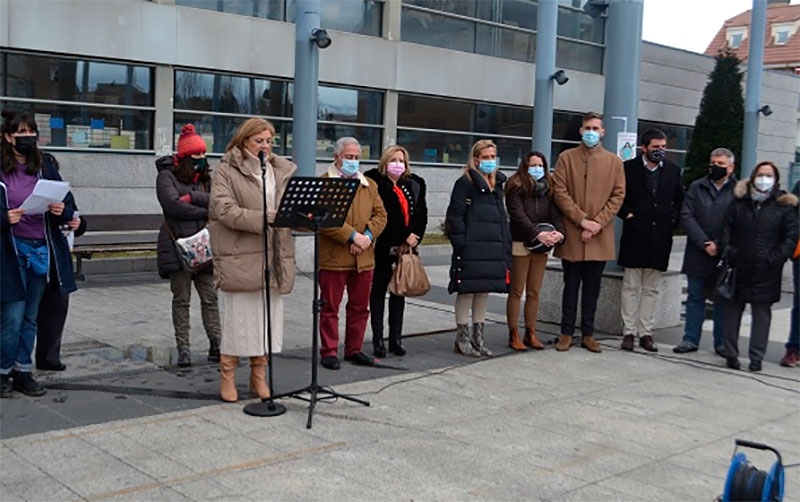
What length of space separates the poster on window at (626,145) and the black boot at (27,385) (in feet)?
21.7

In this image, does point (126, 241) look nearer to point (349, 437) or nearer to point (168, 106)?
point (168, 106)

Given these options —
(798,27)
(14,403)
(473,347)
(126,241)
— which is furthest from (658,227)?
(798,27)

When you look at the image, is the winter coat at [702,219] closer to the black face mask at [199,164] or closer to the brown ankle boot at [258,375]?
the brown ankle boot at [258,375]

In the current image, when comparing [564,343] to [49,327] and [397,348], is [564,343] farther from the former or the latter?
[49,327]

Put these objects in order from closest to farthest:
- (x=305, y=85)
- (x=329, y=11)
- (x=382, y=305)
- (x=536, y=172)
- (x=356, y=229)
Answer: (x=356, y=229) < (x=382, y=305) < (x=536, y=172) < (x=305, y=85) < (x=329, y=11)

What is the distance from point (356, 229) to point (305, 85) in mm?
6021

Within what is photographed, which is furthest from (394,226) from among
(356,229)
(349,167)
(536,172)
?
(536,172)

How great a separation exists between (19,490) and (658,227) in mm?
6539

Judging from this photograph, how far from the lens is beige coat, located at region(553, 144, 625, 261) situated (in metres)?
8.95

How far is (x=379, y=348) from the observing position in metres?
8.33

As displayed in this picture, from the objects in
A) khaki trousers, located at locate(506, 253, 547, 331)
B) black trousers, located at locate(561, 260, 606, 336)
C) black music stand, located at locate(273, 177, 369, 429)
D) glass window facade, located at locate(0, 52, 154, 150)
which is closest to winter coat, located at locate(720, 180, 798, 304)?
black trousers, located at locate(561, 260, 606, 336)

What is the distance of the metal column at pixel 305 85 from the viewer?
12961 millimetres

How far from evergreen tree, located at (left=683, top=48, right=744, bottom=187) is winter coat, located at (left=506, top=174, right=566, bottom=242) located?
18.3 m

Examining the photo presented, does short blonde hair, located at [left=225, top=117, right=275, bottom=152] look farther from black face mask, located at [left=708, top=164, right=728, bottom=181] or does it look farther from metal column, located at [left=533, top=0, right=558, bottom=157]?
metal column, located at [left=533, top=0, right=558, bottom=157]
